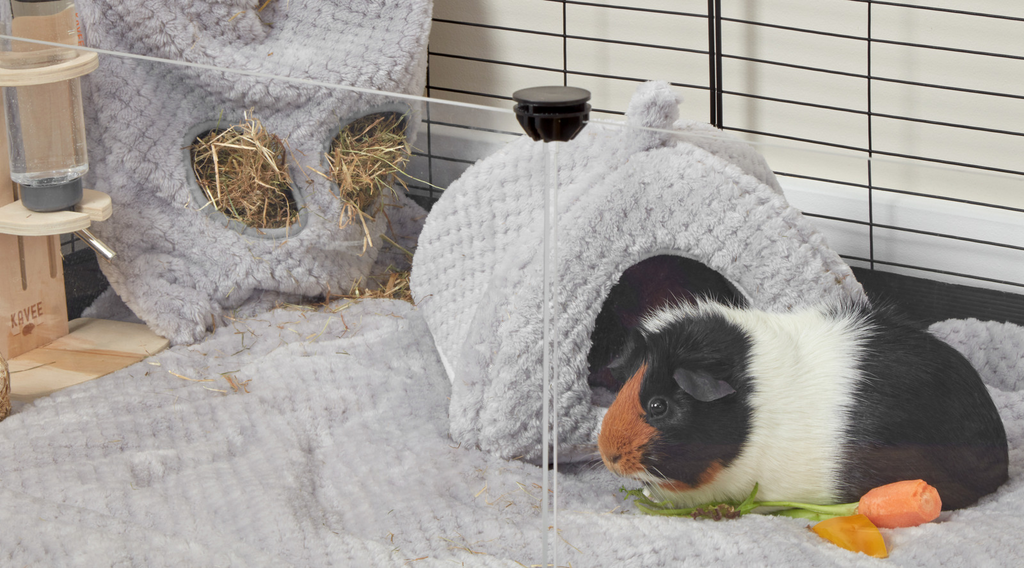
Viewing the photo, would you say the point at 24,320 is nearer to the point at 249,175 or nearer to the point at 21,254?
the point at 21,254

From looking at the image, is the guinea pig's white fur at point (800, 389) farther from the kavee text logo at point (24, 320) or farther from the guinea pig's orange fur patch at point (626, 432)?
the kavee text logo at point (24, 320)

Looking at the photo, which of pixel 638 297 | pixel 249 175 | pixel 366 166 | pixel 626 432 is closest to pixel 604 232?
pixel 638 297

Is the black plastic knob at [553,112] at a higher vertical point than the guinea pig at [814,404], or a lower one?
higher

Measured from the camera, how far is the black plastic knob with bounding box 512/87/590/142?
78cm

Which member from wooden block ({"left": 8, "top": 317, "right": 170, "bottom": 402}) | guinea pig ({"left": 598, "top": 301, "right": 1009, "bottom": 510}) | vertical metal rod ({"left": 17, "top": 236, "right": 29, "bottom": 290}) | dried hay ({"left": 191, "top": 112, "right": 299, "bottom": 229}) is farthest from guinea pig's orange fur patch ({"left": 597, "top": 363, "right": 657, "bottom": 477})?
vertical metal rod ({"left": 17, "top": 236, "right": 29, "bottom": 290})

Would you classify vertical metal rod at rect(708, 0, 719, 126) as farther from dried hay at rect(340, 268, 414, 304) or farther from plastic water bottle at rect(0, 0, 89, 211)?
plastic water bottle at rect(0, 0, 89, 211)

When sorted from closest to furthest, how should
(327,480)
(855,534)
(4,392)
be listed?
(855,534) < (327,480) < (4,392)

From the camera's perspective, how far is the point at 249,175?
1.07 metres

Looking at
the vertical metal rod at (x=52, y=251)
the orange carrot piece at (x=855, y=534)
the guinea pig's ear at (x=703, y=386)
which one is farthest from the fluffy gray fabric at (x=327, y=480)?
the vertical metal rod at (x=52, y=251)

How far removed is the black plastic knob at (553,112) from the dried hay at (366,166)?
19 cm

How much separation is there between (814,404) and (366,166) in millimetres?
537

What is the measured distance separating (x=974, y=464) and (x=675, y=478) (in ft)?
0.85

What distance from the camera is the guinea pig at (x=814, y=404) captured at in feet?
2.51

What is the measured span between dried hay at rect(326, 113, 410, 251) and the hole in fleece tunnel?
0.92 ft
